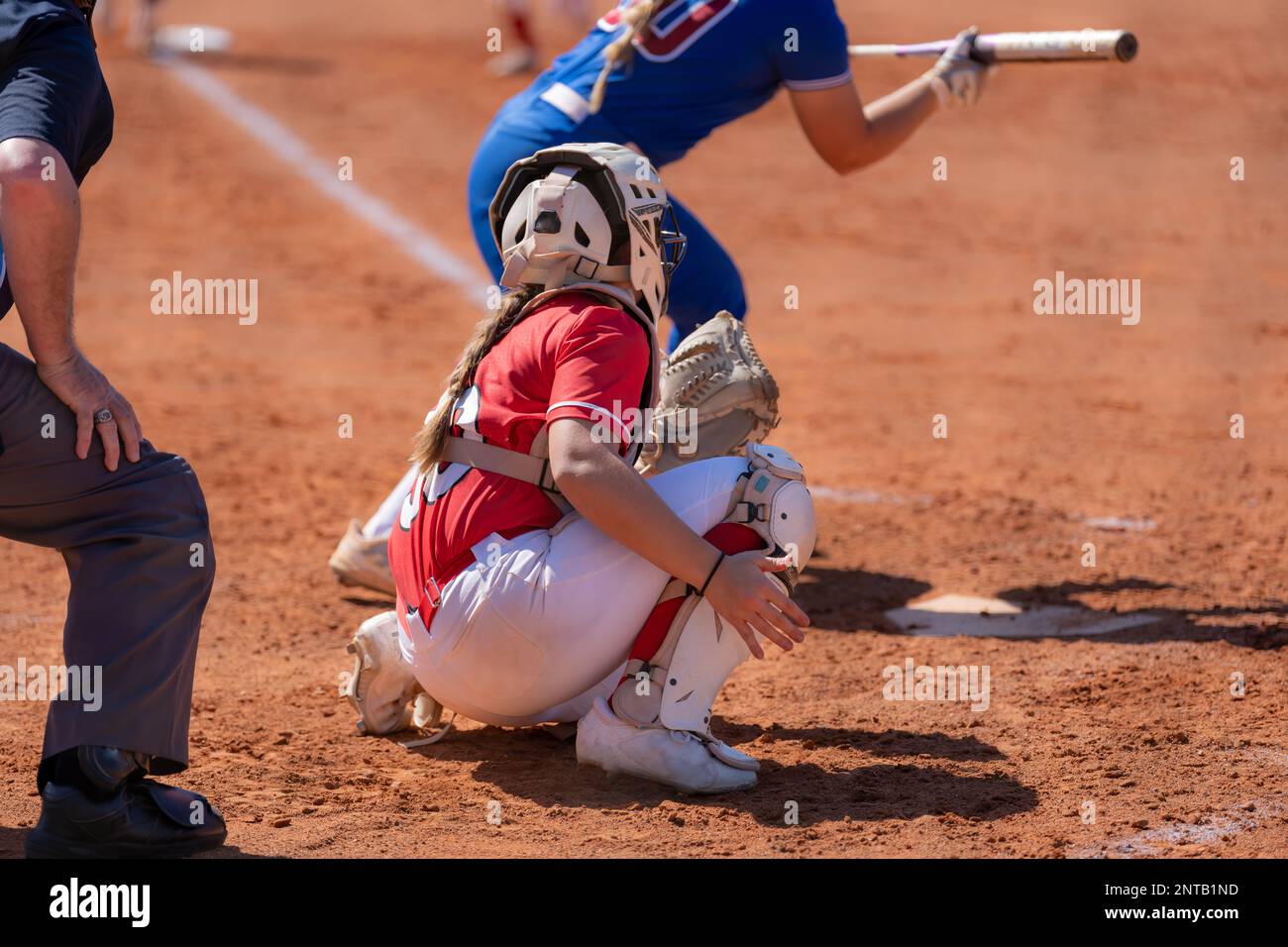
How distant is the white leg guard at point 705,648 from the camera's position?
3.55 metres

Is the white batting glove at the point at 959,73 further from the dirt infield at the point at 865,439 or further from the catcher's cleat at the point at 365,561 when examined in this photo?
the catcher's cleat at the point at 365,561

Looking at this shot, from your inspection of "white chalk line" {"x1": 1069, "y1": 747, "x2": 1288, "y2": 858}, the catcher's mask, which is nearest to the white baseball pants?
the catcher's mask

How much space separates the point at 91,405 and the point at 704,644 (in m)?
1.38

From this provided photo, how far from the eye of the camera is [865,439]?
281 inches

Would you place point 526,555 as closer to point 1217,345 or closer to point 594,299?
point 594,299

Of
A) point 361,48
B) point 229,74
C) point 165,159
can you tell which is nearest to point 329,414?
point 165,159

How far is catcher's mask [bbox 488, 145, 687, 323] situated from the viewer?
3562 mm

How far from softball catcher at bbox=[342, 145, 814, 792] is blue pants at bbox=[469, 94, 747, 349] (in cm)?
103

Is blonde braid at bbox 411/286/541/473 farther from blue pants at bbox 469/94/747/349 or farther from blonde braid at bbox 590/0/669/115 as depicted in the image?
blonde braid at bbox 590/0/669/115

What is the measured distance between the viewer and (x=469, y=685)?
359cm

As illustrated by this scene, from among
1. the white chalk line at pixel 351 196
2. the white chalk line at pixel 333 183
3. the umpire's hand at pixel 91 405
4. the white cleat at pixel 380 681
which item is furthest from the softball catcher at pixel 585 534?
the white chalk line at pixel 333 183

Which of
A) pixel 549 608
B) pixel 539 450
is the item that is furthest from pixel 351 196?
pixel 549 608

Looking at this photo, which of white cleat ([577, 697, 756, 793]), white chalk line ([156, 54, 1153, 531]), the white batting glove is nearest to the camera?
white cleat ([577, 697, 756, 793])

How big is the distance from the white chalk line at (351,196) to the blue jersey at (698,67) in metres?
1.98
